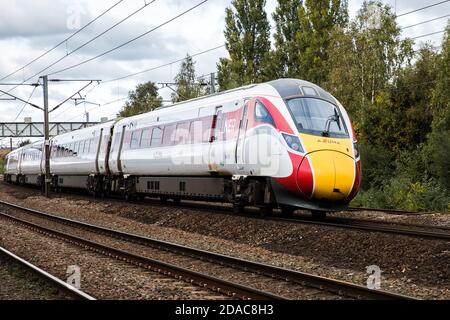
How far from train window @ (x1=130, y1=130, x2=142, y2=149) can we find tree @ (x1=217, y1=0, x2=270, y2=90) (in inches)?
965

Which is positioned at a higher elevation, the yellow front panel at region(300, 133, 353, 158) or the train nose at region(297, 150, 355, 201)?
the yellow front panel at region(300, 133, 353, 158)

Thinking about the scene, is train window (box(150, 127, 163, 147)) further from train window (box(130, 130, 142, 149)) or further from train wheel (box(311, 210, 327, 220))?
train wheel (box(311, 210, 327, 220))

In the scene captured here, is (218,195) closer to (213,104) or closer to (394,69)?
(213,104)

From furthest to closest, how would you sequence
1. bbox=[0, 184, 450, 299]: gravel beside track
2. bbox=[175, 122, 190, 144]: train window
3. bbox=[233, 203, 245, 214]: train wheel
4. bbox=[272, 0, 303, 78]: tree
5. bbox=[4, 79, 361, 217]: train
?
bbox=[272, 0, 303, 78]: tree < bbox=[175, 122, 190, 144]: train window < bbox=[233, 203, 245, 214]: train wheel < bbox=[4, 79, 361, 217]: train < bbox=[0, 184, 450, 299]: gravel beside track

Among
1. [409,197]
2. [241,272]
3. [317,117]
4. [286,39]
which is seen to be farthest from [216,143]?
[286,39]

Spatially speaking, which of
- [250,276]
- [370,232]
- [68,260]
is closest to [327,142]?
[370,232]

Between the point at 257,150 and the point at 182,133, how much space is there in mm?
4423

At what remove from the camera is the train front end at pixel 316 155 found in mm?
13445

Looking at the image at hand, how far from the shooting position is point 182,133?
721 inches

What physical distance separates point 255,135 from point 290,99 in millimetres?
1167

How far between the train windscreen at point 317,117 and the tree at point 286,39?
30148 millimetres

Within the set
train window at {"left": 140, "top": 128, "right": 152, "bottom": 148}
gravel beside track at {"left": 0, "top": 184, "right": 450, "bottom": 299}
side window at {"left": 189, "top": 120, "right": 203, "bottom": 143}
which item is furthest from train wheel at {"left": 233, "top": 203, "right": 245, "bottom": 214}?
train window at {"left": 140, "top": 128, "right": 152, "bottom": 148}

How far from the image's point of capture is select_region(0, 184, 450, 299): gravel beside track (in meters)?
9.16

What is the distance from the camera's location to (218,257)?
35.8ft
